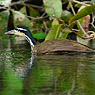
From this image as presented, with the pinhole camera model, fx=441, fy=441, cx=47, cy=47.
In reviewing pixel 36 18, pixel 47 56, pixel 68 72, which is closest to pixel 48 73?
pixel 68 72

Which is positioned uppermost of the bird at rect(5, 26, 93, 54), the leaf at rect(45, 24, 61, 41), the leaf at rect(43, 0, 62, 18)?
the leaf at rect(43, 0, 62, 18)

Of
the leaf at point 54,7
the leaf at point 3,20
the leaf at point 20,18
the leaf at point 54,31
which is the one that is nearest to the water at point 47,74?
the leaf at point 54,31

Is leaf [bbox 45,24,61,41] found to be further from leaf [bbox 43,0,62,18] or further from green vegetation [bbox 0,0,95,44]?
leaf [bbox 43,0,62,18]

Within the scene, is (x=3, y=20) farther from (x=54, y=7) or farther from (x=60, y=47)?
(x=60, y=47)

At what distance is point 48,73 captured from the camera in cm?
732

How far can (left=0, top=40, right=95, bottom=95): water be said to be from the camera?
235 inches

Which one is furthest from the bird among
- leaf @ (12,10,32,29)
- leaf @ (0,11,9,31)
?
leaf @ (0,11,9,31)

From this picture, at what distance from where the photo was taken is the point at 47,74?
723 centimetres

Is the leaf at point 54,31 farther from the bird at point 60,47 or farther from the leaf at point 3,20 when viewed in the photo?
the leaf at point 3,20

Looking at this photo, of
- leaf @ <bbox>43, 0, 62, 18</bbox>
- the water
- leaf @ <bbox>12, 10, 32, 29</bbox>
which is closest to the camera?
the water

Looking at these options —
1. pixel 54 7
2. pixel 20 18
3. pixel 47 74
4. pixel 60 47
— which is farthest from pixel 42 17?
pixel 47 74

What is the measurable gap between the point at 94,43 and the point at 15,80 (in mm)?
6053

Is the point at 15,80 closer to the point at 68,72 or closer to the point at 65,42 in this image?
the point at 68,72

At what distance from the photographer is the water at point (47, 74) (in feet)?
19.6
